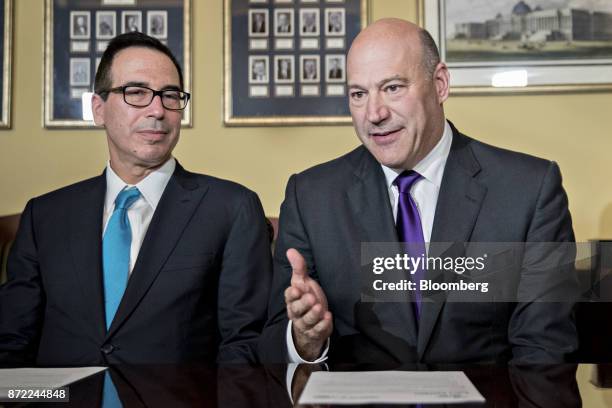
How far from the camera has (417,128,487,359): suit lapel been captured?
1484mm

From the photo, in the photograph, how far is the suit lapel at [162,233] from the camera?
1676 millimetres

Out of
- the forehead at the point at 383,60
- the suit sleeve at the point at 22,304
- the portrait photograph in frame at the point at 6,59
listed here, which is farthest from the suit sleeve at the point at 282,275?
the portrait photograph in frame at the point at 6,59

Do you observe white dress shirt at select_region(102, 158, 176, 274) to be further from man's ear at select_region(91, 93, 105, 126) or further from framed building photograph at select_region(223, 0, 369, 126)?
framed building photograph at select_region(223, 0, 369, 126)

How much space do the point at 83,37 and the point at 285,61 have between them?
0.92m

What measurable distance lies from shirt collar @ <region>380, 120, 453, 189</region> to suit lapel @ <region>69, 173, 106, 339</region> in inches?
31.0

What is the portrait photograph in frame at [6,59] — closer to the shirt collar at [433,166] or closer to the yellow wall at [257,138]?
the yellow wall at [257,138]

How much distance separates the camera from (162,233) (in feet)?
5.80

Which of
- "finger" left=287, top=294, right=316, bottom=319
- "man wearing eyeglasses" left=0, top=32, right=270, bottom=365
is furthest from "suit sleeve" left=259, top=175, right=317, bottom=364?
"finger" left=287, top=294, right=316, bottom=319

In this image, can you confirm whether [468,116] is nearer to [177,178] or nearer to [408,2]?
[408,2]

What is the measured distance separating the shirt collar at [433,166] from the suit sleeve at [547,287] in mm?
249

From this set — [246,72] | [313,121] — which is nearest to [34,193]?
[246,72]

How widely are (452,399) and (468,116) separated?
224cm

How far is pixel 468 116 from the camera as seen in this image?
9.66 ft

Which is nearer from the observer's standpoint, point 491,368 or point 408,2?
point 491,368
